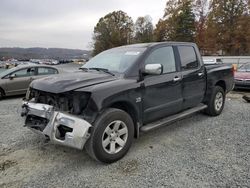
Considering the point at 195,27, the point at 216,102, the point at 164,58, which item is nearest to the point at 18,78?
the point at 164,58

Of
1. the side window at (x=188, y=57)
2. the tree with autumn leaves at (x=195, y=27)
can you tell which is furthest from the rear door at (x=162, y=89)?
the tree with autumn leaves at (x=195, y=27)

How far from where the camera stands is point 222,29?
33562mm

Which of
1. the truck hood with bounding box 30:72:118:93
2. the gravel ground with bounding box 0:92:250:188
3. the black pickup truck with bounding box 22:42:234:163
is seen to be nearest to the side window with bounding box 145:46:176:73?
the black pickup truck with bounding box 22:42:234:163

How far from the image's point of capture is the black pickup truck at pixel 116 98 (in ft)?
10.6

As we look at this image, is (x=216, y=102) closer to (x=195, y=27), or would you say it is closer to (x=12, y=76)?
(x=12, y=76)

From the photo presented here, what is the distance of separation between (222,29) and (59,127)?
115ft

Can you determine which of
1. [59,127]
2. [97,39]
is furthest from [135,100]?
[97,39]

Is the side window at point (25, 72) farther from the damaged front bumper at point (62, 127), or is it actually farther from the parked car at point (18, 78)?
the damaged front bumper at point (62, 127)

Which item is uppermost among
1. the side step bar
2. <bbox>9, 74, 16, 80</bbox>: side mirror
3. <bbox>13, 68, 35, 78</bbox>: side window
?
<bbox>13, 68, 35, 78</bbox>: side window

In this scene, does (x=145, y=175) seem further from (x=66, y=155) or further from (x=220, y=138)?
(x=220, y=138)

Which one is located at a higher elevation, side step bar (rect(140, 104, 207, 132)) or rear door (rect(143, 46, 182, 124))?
rear door (rect(143, 46, 182, 124))

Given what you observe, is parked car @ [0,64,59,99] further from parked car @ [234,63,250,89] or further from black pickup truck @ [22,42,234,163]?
parked car @ [234,63,250,89]

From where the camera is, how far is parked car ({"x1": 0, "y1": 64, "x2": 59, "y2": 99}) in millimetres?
8859

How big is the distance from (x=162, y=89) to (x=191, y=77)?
1031 millimetres
